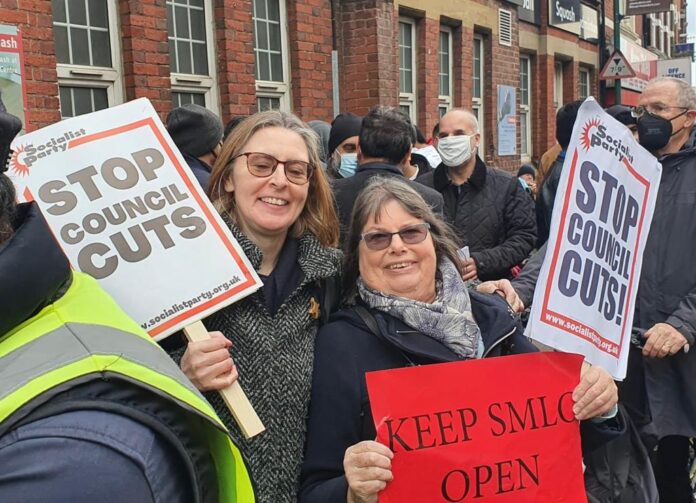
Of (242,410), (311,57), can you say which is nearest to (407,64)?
(311,57)

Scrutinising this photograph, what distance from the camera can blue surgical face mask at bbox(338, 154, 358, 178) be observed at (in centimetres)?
467

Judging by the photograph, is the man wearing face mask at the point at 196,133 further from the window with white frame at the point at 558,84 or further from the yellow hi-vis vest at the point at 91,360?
the window with white frame at the point at 558,84

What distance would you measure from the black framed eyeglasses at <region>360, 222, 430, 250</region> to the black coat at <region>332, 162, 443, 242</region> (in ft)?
4.00

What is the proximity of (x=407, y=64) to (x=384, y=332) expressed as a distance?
26.9 ft

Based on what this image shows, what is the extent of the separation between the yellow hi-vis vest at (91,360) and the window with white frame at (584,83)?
1729 cm

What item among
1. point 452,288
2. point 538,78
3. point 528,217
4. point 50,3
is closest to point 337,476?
point 452,288

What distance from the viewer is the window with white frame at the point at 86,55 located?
17.0 ft

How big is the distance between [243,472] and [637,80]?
24.3 m

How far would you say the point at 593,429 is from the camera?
189cm

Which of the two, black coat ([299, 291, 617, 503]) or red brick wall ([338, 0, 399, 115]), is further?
red brick wall ([338, 0, 399, 115])

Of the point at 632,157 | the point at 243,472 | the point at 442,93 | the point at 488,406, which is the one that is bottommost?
the point at 488,406

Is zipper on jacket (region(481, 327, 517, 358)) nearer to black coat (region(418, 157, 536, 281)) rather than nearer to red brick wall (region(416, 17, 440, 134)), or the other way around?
black coat (region(418, 157, 536, 281))

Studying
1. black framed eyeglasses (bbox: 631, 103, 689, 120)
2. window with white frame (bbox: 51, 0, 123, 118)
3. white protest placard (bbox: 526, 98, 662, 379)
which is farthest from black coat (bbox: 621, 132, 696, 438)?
window with white frame (bbox: 51, 0, 123, 118)

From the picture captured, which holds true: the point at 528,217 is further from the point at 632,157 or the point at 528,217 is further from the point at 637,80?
the point at 637,80
